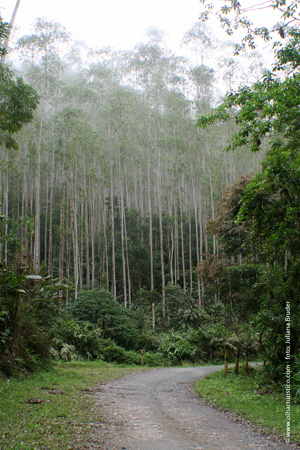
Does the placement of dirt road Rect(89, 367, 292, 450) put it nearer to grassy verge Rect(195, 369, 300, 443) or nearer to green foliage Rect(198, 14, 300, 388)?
grassy verge Rect(195, 369, 300, 443)

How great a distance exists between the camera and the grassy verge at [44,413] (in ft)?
11.1

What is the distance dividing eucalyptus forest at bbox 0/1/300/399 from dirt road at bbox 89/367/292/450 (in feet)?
6.67

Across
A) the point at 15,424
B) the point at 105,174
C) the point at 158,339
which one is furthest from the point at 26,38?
the point at 15,424

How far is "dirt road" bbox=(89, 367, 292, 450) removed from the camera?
3.80 meters

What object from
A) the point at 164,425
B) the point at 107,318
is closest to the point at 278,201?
the point at 164,425

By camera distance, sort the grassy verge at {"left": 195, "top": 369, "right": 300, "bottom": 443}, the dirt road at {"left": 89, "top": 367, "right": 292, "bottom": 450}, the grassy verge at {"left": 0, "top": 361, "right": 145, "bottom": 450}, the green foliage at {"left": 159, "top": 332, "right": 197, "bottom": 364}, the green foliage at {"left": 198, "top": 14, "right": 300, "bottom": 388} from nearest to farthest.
A: the grassy verge at {"left": 0, "top": 361, "right": 145, "bottom": 450} < the dirt road at {"left": 89, "top": 367, "right": 292, "bottom": 450} < the grassy verge at {"left": 195, "top": 369, "right": 300, "bottom": 443} < the green foliage at {"left": 198, "top": 14, "right": 300, "bottom": 388} < the green foliage at {"left": 159, "top": 332, "right": 197, "bottom": 364}

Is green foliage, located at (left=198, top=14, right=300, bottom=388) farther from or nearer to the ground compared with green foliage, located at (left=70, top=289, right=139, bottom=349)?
farther from the ground

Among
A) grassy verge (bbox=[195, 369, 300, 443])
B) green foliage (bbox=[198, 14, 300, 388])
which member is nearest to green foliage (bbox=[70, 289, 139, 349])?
grassy verge (bbox=[195, 369, 300, 443])

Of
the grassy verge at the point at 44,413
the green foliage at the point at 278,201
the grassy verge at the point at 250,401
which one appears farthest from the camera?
the green foliage at the point at 278,201

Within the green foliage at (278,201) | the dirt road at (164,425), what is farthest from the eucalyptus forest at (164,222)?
the dirt road at (164,425)

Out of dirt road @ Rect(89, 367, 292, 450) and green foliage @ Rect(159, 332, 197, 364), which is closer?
dirt road @ Rect(89, 367, 292, 450)

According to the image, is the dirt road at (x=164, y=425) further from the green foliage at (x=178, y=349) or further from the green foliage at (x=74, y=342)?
the green foliage at (x=178, y=349)

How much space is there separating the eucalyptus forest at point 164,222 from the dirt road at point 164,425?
2033mm

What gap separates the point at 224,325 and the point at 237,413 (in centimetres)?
1210
